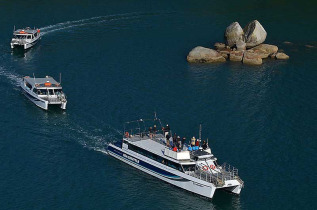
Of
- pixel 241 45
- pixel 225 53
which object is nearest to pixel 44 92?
pixel 225 53

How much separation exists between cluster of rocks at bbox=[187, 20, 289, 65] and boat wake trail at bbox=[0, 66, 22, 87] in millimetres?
36966

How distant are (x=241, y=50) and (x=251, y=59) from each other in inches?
197

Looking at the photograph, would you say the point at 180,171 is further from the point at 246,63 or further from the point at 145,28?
the point at 145,28

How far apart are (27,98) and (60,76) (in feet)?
25.3

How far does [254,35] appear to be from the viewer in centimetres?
14775

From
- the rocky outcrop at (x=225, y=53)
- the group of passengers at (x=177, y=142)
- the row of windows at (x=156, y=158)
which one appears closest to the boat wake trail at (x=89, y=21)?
the rocky outcrop at (x=225, y=53)

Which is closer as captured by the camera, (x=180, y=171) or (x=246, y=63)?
(x=180, y=171)

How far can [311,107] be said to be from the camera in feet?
402

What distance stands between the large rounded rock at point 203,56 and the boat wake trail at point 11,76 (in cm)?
3697

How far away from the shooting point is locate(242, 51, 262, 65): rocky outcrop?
143625 mm

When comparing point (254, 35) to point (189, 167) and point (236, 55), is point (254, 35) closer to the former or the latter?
point (236, 55)

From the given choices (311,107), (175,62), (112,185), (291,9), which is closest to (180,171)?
(112,185)

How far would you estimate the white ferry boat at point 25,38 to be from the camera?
151m

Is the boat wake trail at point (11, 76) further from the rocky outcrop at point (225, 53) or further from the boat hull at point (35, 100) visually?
the rocky outcrop at point (225, 53)
